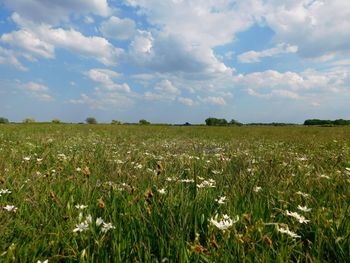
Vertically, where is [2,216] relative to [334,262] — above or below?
above

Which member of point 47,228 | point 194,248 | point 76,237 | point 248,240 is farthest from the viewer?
point 47,228

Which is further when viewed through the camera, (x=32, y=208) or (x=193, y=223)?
(x=32, y=208)

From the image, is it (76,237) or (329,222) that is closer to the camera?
(76,237)

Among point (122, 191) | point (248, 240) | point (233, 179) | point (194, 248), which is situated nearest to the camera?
point (194, 248)

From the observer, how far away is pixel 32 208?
3414 millimetres

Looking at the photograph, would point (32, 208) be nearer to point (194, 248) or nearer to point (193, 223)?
point (193, 223)

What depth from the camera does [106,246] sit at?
97.6 inches

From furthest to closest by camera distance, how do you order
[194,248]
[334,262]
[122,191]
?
[122,191] < [334,262] < [194,248]

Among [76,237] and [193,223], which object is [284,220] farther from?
[76,237]

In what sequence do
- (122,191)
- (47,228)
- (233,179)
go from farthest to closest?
1. (233,179)
2. (122,191)
3. (47,228)

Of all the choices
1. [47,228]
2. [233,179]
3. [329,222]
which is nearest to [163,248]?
[47,228]

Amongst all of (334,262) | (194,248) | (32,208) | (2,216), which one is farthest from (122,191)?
(334,262)

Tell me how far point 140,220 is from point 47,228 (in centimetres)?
82

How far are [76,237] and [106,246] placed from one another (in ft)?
1.29
